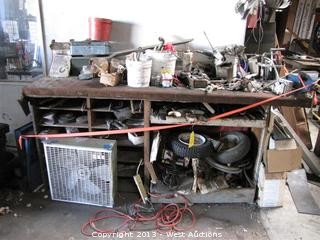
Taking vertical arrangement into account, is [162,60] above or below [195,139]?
above

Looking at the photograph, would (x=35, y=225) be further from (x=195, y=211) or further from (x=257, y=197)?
(x=257, y=197)

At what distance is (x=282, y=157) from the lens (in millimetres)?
2027

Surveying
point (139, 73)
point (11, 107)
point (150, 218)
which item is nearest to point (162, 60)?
point (139, 73)

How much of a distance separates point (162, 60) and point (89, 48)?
61 centimetres

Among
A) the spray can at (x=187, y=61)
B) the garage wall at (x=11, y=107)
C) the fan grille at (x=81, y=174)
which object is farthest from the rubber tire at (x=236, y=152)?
the garage wall at (x=11, y=107)

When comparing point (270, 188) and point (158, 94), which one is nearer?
point (158, 94)

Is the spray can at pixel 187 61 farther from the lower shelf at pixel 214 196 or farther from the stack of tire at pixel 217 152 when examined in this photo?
the lower shelf at pixel 214 196

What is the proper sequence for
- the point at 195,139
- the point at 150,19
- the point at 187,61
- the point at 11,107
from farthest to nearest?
the point at 11,107, the point at 150,19, the point at 187,61, the point at 195,139

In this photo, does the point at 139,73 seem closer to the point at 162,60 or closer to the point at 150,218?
the point at 162,60

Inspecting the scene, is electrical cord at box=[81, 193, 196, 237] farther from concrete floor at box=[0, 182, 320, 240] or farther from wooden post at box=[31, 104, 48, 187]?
wooden post at box=[31, 104, 48, 187]

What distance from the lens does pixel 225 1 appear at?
2.37 metres

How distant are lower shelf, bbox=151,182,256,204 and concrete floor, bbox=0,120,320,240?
50 mm

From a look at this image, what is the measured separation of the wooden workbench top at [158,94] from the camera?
1897 millimetres

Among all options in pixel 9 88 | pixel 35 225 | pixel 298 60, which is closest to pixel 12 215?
pixel 35 225
